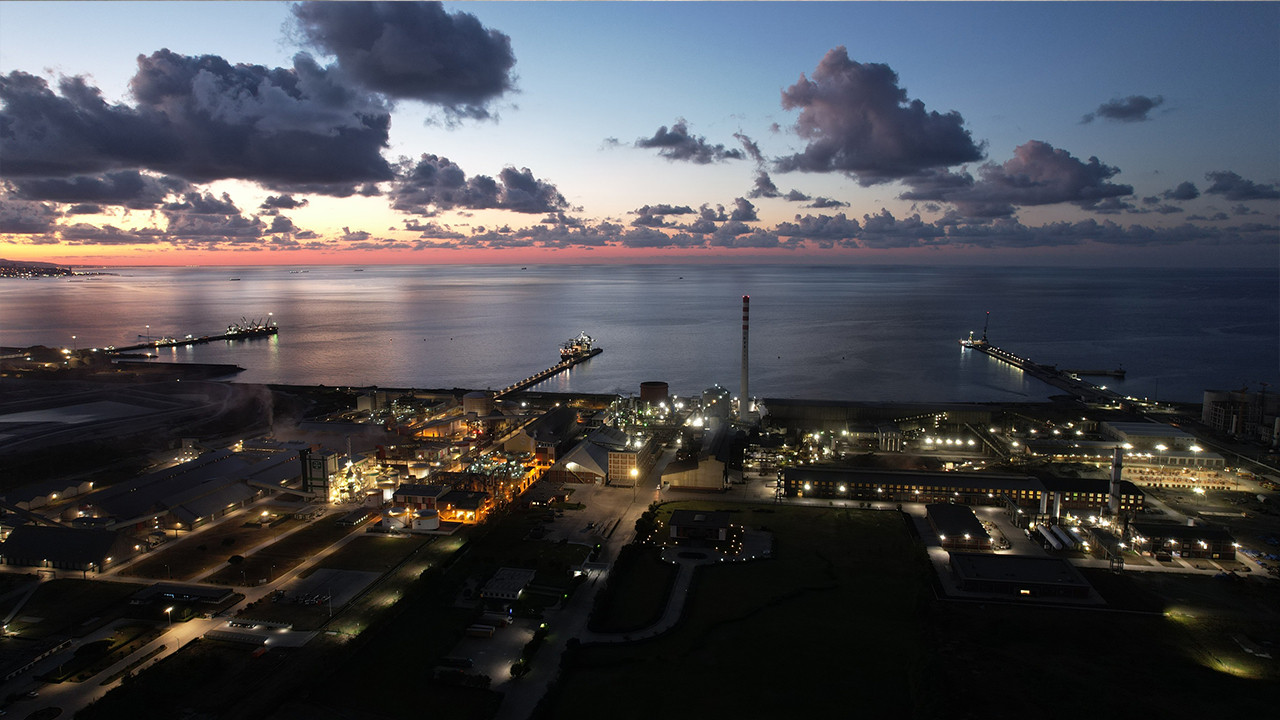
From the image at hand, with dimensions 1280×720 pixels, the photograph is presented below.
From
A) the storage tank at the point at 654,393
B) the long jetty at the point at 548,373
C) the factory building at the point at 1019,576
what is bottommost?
the long jetty at the point at 548,373

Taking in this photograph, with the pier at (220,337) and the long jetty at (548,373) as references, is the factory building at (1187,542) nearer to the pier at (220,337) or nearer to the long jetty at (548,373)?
the long jetty at (548,373)

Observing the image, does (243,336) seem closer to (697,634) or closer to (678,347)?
(678,347)

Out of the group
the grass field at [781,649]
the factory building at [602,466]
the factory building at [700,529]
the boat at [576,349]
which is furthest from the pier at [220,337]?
the grass field at [781,649]

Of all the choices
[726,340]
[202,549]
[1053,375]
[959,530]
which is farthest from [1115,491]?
[726,340]

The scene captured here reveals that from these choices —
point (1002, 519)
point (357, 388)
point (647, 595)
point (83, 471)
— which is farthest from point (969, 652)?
point (357, 388)

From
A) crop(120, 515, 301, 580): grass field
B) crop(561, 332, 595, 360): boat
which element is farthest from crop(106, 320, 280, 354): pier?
crop(120, 515, 301, 580): grass field
